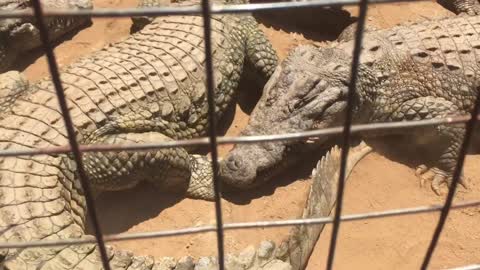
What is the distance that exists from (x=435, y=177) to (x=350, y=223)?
0.67 m

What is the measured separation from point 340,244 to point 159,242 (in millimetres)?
952

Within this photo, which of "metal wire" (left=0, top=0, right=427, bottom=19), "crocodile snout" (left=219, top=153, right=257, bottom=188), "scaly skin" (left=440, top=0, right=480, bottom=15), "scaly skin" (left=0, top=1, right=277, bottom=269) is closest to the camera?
"metal wire" (left=0, top=0, right=427, bottom=19)

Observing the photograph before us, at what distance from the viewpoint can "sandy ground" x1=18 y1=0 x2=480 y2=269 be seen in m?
3.02

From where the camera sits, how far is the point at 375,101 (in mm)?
3662

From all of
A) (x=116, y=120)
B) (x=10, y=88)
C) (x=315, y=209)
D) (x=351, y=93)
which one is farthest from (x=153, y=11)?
(x=10, y=88)

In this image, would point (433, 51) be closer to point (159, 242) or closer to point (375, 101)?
point (375, 101)

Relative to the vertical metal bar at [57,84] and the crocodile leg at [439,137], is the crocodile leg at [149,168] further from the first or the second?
the vertical metal bar at [57,84]

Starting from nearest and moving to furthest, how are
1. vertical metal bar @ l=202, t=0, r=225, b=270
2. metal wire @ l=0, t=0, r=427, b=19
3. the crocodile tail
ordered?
metal wire @ l=0, t=0, r=427, b=19, vertical metal bar @ l=202, t=0, r=225, b=270, the crocodile tail

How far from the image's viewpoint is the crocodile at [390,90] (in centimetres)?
343

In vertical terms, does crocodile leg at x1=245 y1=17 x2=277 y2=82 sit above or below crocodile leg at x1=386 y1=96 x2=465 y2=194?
above

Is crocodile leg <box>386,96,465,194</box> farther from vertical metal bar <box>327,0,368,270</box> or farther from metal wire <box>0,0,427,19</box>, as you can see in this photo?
metal wire <box>0,0,427,19</box>

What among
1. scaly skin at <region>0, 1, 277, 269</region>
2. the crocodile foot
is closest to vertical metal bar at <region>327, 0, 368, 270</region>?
scaly skin at <region>0, 1, 277, 269</region>

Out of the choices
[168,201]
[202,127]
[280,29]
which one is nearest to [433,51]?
[280,29]

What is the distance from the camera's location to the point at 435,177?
136 inches
